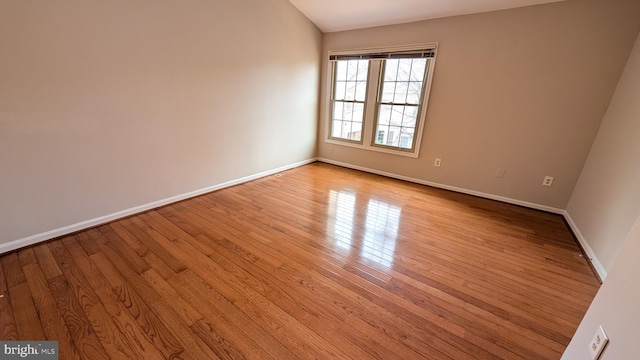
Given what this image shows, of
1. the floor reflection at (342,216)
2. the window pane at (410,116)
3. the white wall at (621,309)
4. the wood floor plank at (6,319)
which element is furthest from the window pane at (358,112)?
the wood floor plank at (6,319)

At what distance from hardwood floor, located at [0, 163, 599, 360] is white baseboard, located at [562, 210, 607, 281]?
59 millimetres

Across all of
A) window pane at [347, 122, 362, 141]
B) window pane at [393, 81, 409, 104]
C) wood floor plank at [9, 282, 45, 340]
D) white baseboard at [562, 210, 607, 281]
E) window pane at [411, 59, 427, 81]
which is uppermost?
window pane at [411, 59, 427, 81]

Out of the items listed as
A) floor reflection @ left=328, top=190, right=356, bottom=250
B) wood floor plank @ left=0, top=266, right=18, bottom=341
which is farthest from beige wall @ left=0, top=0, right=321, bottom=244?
floor reflection @ left=328, top=190, right=356, bottom=250

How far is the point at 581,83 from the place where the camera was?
2590mm

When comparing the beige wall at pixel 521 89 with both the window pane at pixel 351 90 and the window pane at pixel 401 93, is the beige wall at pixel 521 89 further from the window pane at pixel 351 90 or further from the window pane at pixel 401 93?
the window pane at pixel 351 90

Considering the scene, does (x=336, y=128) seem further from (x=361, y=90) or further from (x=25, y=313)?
(x=25, y=313)

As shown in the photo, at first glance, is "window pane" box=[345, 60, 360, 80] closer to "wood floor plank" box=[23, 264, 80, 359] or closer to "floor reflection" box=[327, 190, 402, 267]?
"floor reflection" box=[327, 190, 402, 267]

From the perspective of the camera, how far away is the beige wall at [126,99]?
178cm

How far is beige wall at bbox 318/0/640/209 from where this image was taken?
2.49m

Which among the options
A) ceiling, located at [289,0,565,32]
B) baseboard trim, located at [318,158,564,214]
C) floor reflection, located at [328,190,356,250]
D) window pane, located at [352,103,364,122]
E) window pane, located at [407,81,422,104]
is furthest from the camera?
window pane, located at [352,103,364,122]

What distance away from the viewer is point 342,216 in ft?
8.84

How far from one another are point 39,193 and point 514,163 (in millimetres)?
4846

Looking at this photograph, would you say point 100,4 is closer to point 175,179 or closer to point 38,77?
point 38,77

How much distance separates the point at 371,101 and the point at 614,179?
2857 mm
